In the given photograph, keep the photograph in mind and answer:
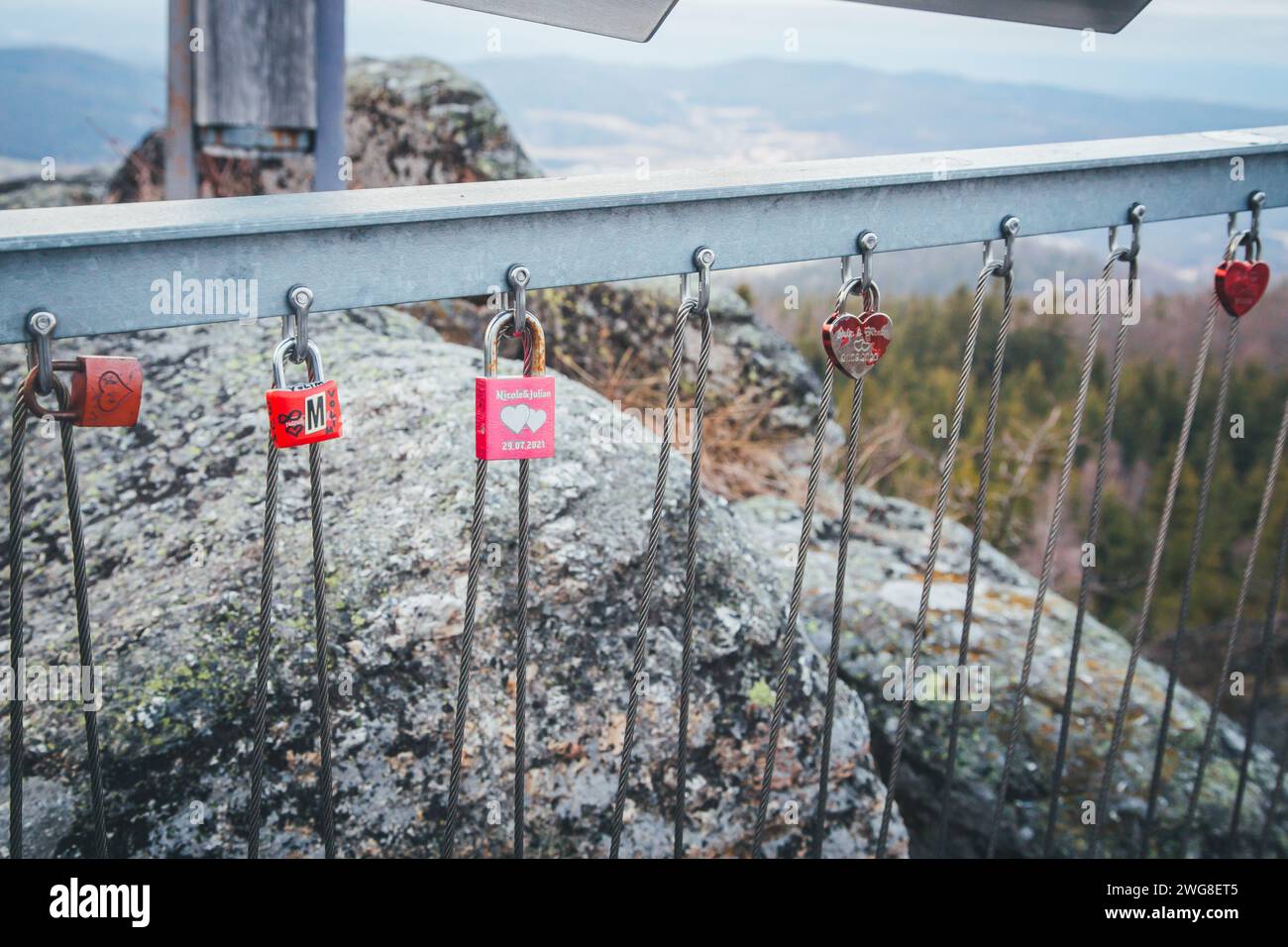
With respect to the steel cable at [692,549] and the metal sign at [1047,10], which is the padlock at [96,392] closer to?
the steel cable at [692,549]

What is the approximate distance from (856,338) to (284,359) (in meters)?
0.80

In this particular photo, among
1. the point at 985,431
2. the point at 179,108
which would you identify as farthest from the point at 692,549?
the point at 179,108

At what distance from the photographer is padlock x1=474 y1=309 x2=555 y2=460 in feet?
4.21

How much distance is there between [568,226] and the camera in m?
1.34

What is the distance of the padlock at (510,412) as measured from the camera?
1.28m

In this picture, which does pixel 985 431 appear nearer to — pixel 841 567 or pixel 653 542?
pixel 841 567

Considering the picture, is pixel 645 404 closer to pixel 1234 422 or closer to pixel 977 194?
pixel 1234 422

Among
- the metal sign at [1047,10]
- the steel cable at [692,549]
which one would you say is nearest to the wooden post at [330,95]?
the metal sign at [1047,10]

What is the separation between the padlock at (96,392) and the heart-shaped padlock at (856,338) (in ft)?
2.98

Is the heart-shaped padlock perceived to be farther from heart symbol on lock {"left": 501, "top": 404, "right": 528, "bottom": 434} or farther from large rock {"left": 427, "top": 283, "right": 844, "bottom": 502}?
large rock {"left": 427, "top": 283, "right": 844, "bottom": 502}

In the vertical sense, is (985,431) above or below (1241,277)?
below

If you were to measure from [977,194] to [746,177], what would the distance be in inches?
16.2

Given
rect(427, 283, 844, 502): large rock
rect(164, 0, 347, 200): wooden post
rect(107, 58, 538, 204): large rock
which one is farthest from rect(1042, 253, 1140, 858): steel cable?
rect(107, 58, 538, 204): large rock

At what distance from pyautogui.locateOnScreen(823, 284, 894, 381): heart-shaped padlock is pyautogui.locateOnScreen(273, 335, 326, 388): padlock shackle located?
70 cm
